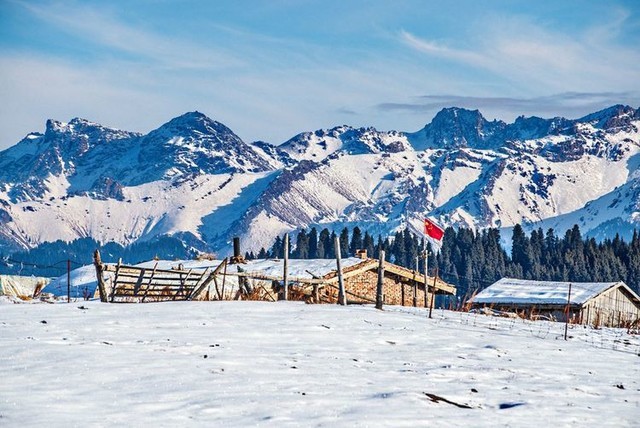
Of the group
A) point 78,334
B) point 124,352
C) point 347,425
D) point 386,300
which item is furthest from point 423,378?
point 386,300

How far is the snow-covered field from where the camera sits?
16.3 meters

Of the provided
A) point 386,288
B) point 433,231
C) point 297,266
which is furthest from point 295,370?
point 297,266

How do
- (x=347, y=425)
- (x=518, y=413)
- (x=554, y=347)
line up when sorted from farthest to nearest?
(x=554, y=347)
(x=518, y=413)
(x=347, y=425)

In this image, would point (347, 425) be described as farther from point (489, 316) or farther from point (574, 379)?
point (489, 316)

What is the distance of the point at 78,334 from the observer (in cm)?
2255

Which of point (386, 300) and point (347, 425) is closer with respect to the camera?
point (347, 425)

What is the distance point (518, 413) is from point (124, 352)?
738 centimetres

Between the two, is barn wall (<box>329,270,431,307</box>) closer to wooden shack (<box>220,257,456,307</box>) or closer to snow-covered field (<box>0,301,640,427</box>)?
wooden shack (<box>220,257,456,307</box>)

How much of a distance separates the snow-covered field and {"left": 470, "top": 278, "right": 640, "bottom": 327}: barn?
35.5m

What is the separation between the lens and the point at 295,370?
19578 millimetres

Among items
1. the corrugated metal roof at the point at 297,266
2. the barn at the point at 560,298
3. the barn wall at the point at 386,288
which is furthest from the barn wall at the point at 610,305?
the corrugated metal roof at the point at 297,266

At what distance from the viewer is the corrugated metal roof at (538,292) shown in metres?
64.0

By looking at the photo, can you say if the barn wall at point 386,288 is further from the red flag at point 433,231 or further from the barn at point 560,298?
the red flag at point 433,231

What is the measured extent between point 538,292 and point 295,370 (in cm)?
4965
